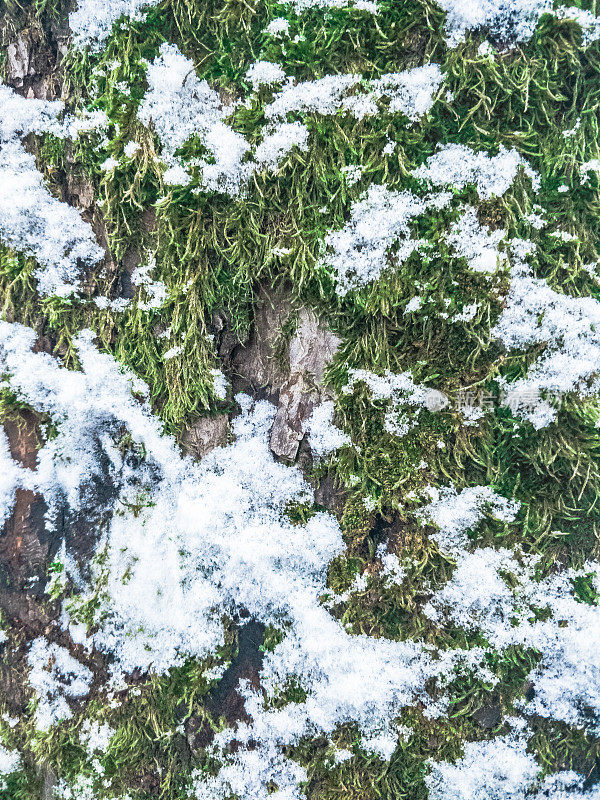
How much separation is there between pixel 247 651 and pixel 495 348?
140 cm

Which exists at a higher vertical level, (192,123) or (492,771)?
(192,123)

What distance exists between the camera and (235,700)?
1605 millimetres

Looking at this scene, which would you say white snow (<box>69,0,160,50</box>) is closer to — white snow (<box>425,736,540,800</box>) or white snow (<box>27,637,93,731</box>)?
white snow (<box>27,637,93,731</box>)

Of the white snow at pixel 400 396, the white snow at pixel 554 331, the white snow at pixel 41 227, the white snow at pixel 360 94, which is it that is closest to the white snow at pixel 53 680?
the white snow at pixel 41 227

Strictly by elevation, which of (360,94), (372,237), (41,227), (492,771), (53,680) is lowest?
(53,680)

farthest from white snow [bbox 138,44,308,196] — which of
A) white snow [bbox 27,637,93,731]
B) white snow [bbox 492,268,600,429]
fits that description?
white snow [bbox 27,637,93,731]

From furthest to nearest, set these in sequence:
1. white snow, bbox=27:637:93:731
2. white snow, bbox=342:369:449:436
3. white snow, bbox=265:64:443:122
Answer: white snow, bbox=27:637:93:731 < white snow, bbox=342:369:449:436 < white snow, bbox=265:64:443:122

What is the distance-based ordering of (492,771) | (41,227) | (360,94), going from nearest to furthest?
1. (360,94)
2. (492,771)
3. (41,227)

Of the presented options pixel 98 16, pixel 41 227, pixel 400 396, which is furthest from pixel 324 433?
pixel 98 16

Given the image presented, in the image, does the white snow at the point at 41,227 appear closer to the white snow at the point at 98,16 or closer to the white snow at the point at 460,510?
the white snow at the point at 98,16

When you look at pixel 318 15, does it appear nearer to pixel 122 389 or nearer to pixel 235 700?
pixel 122 389

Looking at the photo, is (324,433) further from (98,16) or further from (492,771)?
(98,16)

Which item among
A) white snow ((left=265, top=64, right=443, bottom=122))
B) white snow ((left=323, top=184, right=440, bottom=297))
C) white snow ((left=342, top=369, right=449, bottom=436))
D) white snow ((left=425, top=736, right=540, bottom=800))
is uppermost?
white snow ((left=265, top=64, right=443, bottom=122))

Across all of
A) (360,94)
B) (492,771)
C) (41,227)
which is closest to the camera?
(360,94)
